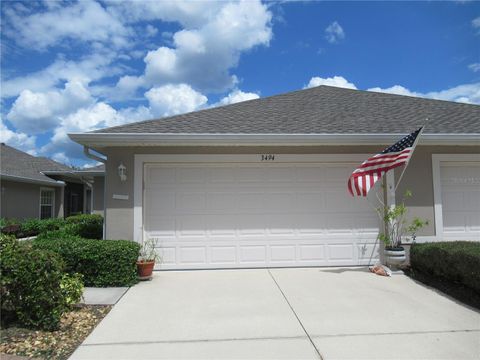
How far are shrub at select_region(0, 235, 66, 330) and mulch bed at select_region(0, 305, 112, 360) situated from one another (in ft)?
0.44

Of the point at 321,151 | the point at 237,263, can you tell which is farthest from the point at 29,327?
the point at 321,151

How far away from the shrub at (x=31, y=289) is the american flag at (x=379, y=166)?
4.97m

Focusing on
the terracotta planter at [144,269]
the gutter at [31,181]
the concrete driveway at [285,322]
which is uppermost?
the gutter at [31,181]

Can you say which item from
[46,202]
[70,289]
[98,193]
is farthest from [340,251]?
[46,202]

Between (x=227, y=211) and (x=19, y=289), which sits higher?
(x=227, y=211)

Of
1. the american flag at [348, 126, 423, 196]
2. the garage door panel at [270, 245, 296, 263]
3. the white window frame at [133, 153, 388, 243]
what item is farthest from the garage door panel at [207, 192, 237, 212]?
the american flag at [348, 126, 423, 196]

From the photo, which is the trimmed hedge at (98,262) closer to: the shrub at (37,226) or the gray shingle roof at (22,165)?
the shrub at (37,226)

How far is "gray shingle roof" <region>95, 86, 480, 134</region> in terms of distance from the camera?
24.8 feet

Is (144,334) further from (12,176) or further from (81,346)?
(12,176)

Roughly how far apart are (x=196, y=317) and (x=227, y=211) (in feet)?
10.5

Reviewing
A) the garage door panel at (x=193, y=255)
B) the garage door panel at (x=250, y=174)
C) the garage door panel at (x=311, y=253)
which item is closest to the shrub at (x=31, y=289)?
the garage door panel at (x=193, y=255)

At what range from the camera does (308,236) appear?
7.64 metres

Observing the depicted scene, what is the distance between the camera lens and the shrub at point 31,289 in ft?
13.4

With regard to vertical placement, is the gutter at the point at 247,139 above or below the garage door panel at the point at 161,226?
above
